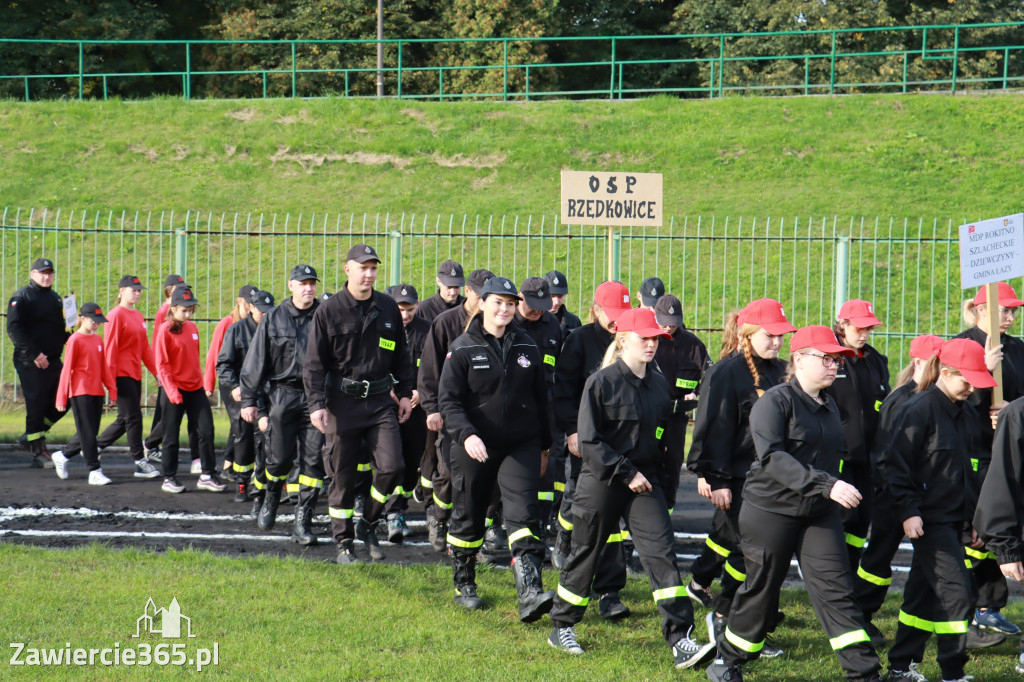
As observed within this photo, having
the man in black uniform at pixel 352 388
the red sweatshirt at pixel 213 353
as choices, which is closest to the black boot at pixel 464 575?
the man in black uniform at pixel 352 388

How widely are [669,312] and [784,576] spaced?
110 inches

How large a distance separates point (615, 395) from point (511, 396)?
1017mm

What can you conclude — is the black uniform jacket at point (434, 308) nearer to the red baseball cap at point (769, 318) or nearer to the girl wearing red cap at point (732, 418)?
the girl wearing red cap at point (732, 418)

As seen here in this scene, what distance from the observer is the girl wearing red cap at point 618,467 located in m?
5.62

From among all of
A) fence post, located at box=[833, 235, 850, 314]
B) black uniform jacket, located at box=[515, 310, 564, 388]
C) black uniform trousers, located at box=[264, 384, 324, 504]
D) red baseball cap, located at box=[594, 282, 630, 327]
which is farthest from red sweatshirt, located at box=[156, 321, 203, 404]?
fence post, located at box=[833, 235, 850, 314]

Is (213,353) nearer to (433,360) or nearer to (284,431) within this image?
(284,431)

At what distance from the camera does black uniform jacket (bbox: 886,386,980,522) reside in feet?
17.6

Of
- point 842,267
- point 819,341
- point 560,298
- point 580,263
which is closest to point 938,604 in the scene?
point 819,341

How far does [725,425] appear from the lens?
19.9 feet

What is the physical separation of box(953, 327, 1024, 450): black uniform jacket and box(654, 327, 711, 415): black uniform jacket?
184 cm

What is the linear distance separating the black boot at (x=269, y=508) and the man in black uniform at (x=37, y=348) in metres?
4.03

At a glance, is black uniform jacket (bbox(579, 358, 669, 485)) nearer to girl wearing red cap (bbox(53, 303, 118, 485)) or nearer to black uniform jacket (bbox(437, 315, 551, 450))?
black uniform jacket (bbox(437, 315, 551, 450))

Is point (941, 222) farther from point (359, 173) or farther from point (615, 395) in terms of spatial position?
point (615, 395)

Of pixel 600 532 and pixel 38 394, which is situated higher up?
pixel 600 532
